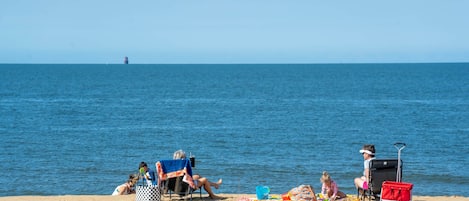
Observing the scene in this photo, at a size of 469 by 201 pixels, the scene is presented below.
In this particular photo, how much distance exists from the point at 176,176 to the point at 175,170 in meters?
0.10

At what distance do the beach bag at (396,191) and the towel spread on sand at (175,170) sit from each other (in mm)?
3175

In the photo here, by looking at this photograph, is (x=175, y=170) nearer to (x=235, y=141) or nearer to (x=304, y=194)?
(x=304, y=194)

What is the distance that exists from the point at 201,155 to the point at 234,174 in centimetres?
479

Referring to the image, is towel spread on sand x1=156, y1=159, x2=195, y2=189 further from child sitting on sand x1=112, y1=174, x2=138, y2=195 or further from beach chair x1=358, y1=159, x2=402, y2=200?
beach chair x1=358, y1=159, x2=402, y2=200

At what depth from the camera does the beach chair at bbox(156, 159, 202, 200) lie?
1252cm

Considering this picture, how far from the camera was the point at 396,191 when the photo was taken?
1148cm

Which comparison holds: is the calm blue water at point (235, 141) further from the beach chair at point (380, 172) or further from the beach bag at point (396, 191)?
the beach bag at point (396, 191)

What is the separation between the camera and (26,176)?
20.9m

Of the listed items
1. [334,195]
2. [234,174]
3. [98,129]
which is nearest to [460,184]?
[234,174]

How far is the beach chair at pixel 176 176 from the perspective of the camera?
12516mm

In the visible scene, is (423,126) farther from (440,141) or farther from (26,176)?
(26,176)

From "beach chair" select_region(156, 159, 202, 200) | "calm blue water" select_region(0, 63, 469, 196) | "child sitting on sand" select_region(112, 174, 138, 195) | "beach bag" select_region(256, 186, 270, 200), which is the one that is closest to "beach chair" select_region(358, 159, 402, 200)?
"beach bag" select_region(256, 186, 270, 200)

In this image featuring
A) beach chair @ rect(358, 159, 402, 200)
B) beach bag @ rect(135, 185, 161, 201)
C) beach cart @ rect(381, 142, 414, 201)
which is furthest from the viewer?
beach bag @ rect(135, 185, 161, 201)

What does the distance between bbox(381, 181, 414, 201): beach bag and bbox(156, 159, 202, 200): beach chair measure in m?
3.16
